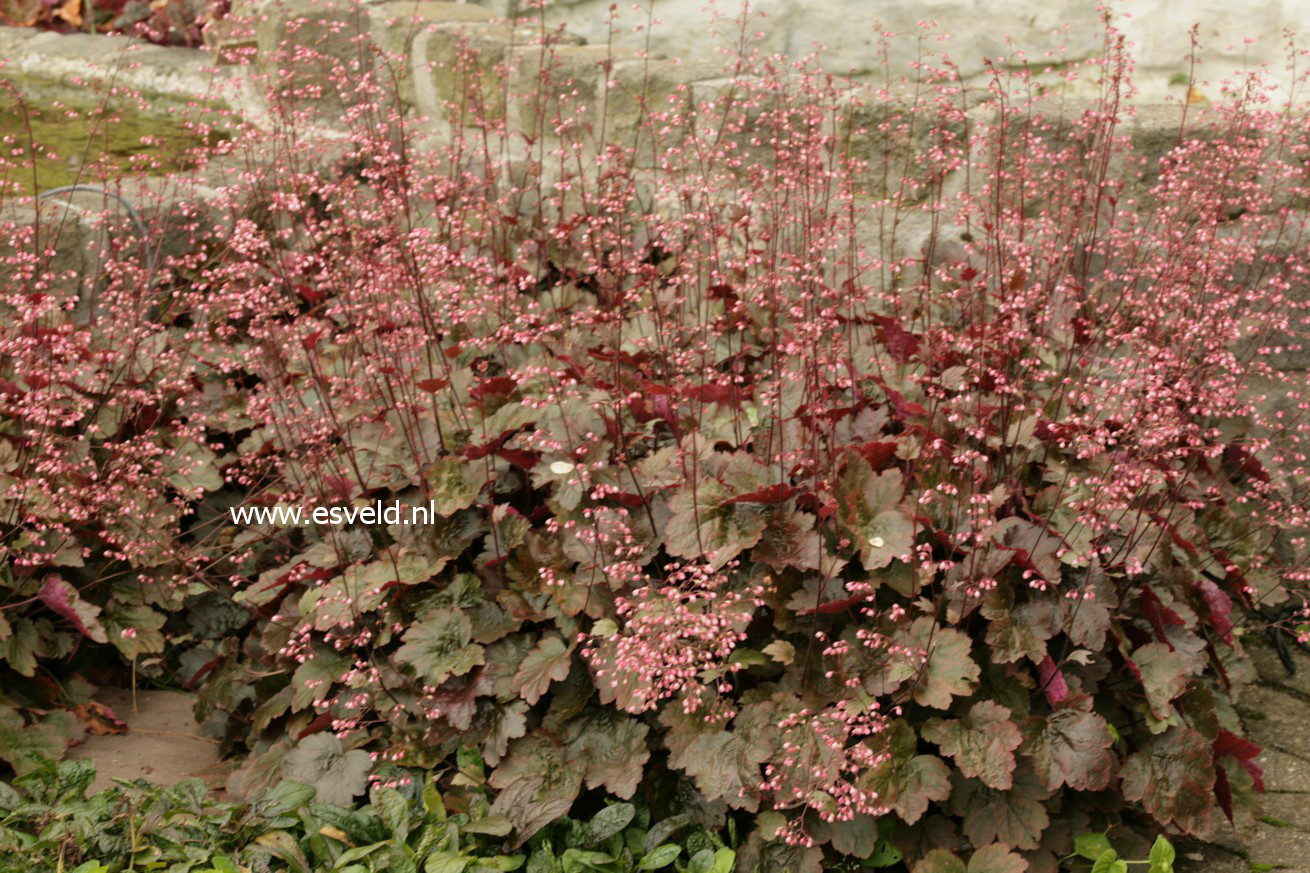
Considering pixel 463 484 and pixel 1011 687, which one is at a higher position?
pixel 463 484

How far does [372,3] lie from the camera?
5480 millimetres

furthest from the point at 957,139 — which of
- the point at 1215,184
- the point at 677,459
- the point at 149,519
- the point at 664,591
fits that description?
the point at 149,519

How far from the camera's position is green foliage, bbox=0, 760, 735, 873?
2467 millimetres

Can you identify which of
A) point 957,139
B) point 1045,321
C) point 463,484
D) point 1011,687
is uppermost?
point 957,139

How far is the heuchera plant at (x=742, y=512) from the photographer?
2627 mm

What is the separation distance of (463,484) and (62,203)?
2094mm

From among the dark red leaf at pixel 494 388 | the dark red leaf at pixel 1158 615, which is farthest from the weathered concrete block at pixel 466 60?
the dark red leaf at pixel 1158 615

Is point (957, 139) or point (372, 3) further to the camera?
point (372, 3)

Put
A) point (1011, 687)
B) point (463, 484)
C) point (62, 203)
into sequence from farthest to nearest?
point (62, 203)
point (463, 484)
point (1011, 687)

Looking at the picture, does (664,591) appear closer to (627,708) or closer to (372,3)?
(627,708)

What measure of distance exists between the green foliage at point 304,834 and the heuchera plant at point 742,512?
0.31ft

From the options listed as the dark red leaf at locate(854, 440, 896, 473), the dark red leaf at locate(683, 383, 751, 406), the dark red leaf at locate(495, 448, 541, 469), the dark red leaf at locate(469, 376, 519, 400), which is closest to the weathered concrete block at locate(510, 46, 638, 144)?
the dark red leaf at locate(469, 376, 519, 400)

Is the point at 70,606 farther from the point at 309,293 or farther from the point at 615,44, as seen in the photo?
the point at 615,44

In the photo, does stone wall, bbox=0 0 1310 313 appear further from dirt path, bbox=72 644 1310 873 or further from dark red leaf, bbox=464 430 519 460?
dirt path, bbox=72 644 1310 873
